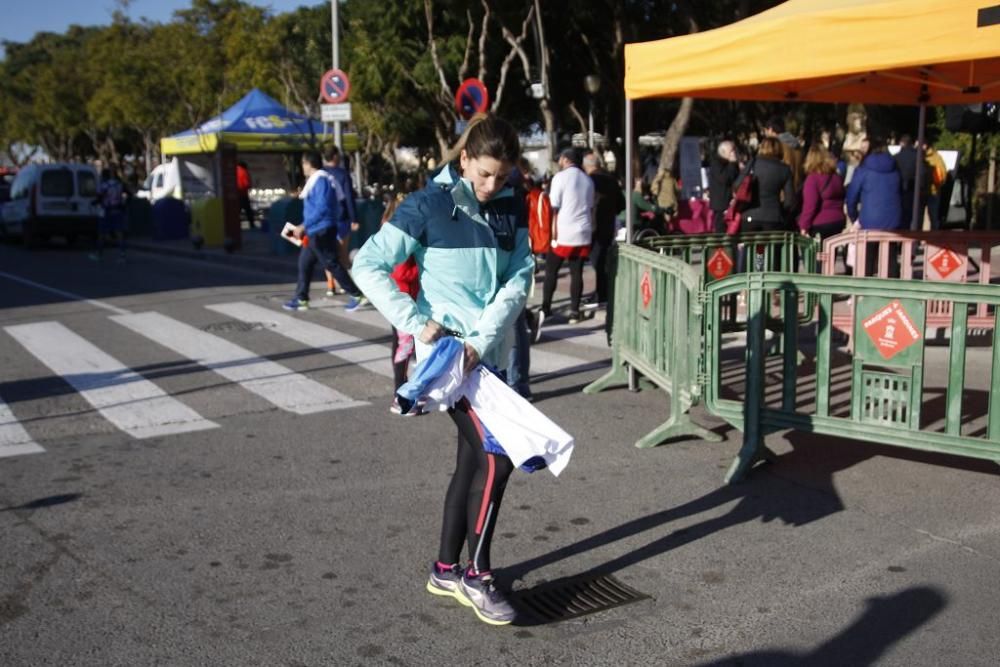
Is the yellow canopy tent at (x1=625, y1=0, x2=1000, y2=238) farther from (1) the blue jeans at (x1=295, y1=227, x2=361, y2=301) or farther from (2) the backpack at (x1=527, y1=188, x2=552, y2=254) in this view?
(1) the blue jeans at (x1=295, y1=227, x2=361, y2=301)

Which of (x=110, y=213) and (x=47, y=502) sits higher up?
(x=110, y=213)

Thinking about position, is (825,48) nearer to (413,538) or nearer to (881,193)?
(413,538)

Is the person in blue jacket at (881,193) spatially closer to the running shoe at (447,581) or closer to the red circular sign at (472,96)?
the red circular sign at (472,96)

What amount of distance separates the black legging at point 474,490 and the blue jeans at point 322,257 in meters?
8.15

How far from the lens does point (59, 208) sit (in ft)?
76.6

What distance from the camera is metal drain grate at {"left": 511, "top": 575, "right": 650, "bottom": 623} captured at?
13.7 feet

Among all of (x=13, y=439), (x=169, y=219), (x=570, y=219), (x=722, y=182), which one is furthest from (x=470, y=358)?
(x=169, y=219)

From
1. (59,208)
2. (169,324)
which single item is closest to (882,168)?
(169,324)

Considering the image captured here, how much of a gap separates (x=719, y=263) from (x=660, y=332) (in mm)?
2169

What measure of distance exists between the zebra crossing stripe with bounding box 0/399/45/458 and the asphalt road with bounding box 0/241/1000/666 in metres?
0.03

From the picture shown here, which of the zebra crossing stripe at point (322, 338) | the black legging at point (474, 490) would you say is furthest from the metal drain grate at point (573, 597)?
the zebra crossing stripe at point (322, 338)

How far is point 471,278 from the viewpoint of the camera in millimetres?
3992

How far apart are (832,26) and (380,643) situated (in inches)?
194

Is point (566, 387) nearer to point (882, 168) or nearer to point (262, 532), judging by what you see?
point (262, 532)
